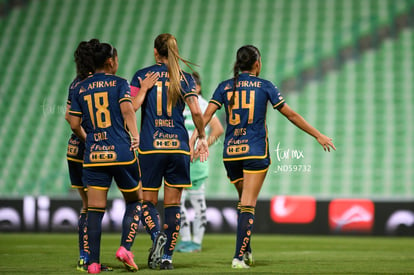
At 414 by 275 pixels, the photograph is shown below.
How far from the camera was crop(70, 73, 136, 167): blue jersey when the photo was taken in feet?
19.2

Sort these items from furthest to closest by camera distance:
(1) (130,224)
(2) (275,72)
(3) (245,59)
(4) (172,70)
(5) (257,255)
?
(2) (275,72) < (5) (257,255) < (3) (245,59) < (4) (172,70) < (1) (130,224)

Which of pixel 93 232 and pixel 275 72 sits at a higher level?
pixel 275 72

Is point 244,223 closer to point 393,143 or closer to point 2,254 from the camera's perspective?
point 2,254

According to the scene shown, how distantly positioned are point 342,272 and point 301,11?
12341 mm

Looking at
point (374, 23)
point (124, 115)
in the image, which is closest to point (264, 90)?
point (124, 115)

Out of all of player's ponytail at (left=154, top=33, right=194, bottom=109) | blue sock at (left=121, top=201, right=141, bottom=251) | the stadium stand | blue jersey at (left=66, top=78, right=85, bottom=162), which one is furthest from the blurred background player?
the stadium stand

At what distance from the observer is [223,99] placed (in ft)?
21.7

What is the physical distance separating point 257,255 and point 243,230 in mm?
1854

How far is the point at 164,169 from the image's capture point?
6.22 m

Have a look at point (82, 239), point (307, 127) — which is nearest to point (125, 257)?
point (82, 239)

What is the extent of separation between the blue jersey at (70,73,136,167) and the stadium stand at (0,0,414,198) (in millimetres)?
7160

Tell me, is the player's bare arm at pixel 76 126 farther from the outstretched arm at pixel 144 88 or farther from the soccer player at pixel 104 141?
the outstretched arm at pixel 144 88

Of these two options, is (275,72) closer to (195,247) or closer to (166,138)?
(195,247)

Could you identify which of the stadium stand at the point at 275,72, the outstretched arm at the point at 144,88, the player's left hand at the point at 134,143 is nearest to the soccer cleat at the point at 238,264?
the player's left hand at the point at 134,143
